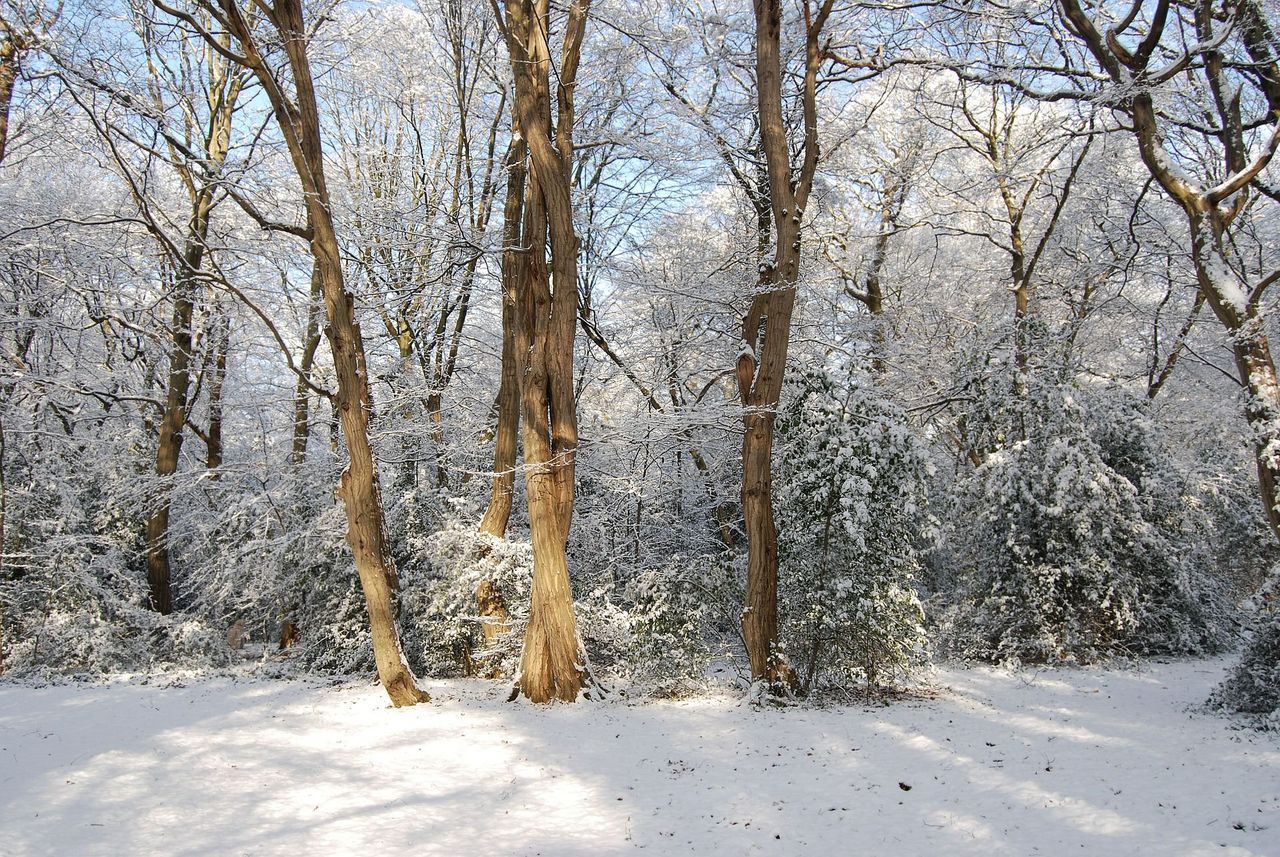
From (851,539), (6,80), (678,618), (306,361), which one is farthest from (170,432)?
(851,539)

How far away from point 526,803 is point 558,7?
832 centimetres

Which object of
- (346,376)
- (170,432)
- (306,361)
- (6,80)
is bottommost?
(170,432)

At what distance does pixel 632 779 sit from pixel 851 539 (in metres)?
3.86

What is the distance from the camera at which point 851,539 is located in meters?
8.26

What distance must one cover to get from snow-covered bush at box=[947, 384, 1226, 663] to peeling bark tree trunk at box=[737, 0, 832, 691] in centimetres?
435

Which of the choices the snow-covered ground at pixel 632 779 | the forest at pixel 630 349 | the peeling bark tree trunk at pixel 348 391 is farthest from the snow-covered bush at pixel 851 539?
the peeling bark tree trunk at pixel 348 391

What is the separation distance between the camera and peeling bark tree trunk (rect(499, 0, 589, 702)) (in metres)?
8.19

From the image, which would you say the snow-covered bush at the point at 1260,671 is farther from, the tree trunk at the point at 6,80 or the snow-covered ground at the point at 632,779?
the tree trunk at the point at 6,80

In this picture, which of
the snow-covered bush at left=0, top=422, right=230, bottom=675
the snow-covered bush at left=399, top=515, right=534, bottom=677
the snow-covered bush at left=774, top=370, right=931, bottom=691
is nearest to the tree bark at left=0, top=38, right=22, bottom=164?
the snow-covered bush at left=0, top=422, right=230, bottom=675

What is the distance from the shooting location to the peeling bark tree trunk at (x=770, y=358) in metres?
8.21

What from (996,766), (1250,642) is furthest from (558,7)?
(1250,642)

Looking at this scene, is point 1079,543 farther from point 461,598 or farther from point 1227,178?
point 461,598

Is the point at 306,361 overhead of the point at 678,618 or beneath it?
overhead

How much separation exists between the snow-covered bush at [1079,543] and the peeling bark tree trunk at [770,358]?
4.35m
